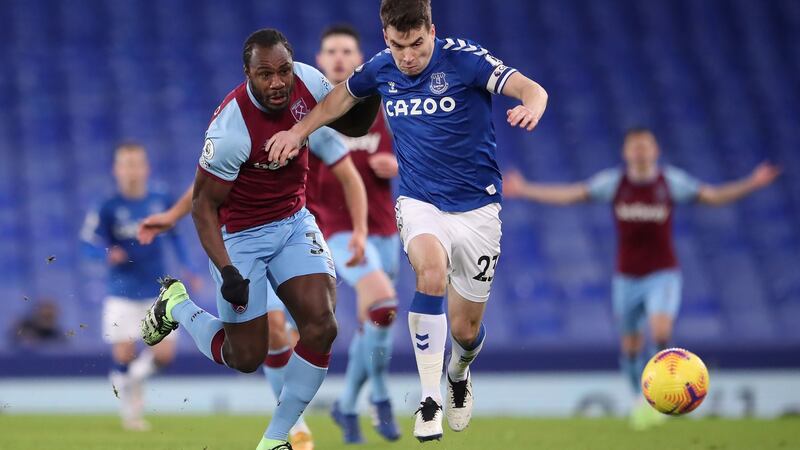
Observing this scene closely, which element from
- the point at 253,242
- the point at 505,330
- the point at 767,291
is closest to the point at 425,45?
the point at 253,242

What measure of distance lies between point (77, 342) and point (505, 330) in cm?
516

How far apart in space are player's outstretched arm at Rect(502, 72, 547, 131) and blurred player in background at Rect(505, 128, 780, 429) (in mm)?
4482

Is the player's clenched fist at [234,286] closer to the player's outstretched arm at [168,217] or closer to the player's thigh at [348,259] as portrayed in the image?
the player's outstretched arm at [168,217]

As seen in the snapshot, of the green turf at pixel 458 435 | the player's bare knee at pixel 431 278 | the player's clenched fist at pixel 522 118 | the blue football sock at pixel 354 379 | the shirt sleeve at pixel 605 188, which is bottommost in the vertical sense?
the green turf at pixel 458 435

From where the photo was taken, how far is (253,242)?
21.5 ft

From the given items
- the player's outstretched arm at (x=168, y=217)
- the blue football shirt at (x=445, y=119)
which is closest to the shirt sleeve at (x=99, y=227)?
the player's outstretched arm at (x=168, y=217)

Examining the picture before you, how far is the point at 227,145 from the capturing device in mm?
6230

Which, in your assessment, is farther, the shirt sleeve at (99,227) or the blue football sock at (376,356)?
the shirt sleeve at (99,227)

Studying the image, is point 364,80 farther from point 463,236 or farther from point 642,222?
point 642,222

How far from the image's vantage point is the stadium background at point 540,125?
1459 cm

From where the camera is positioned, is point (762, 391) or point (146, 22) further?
point (146, 22)

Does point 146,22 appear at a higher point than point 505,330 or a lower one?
higher

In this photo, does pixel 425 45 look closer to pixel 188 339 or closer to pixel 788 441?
pixel 788 441

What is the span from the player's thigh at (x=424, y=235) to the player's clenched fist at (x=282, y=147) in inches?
29.5
